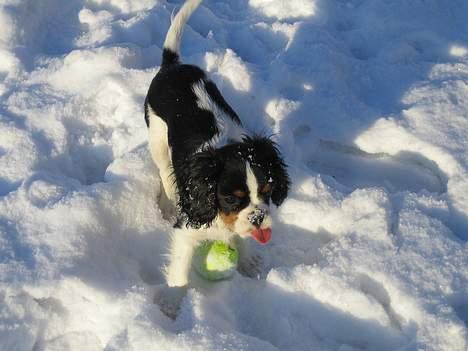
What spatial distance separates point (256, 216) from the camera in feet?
8.74

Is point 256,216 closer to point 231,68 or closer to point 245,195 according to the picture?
point 245,195

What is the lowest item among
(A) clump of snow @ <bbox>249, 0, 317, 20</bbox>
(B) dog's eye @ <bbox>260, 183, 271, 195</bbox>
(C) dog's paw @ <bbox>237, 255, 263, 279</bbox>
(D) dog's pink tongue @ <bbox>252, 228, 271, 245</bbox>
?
(C) dog's paw @ <bbox>237, 255, 263, 279</bbox>

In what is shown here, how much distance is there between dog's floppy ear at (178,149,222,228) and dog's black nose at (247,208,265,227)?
20 centimetres

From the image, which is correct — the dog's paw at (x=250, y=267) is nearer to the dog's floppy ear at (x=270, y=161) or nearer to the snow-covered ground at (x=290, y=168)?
the snow-covered ground at (x=290, y=168)

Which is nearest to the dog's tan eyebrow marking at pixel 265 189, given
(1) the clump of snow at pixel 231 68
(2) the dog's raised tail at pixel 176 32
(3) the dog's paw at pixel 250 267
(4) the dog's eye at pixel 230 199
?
(4) the dog's eye at pixel 230 199

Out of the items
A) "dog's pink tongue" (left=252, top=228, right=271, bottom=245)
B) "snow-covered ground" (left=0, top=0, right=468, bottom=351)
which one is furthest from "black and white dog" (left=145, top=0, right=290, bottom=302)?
"snow-covered ground" (left=0, top=0, right=468, bottom=351)

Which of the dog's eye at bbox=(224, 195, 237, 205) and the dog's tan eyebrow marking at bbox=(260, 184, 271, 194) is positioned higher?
the dog's tan eyebrow marking at bbox=(260, 184, 271, 194)

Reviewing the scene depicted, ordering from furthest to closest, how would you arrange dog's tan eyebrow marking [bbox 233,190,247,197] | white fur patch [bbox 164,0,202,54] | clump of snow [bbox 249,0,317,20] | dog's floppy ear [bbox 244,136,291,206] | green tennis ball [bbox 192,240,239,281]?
clump of snow [bbox 249,0,317,20] < white fur patch [bbox 164,0,202,54] < green tennis ball [bbox 192,240,239,281] < dog's floppy ear [bbox 244,136,291,206] < dog's tan eyebrow marking [bbox 233,190,247,197]

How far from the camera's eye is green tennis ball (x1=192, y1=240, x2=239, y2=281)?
3.02 meters

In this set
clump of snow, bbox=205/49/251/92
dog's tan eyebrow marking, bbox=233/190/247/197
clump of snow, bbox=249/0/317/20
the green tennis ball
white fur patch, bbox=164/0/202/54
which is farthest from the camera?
clump of snow, bbox=249/0/317/20

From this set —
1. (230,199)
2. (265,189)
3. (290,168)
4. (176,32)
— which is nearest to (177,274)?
(230,199)

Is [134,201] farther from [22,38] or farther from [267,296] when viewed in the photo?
[22,38]

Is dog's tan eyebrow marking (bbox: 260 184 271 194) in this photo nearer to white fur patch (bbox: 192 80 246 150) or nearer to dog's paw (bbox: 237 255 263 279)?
white fur patch (bbox: 192 80 246 150)

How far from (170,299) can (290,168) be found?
1175 millimetres
